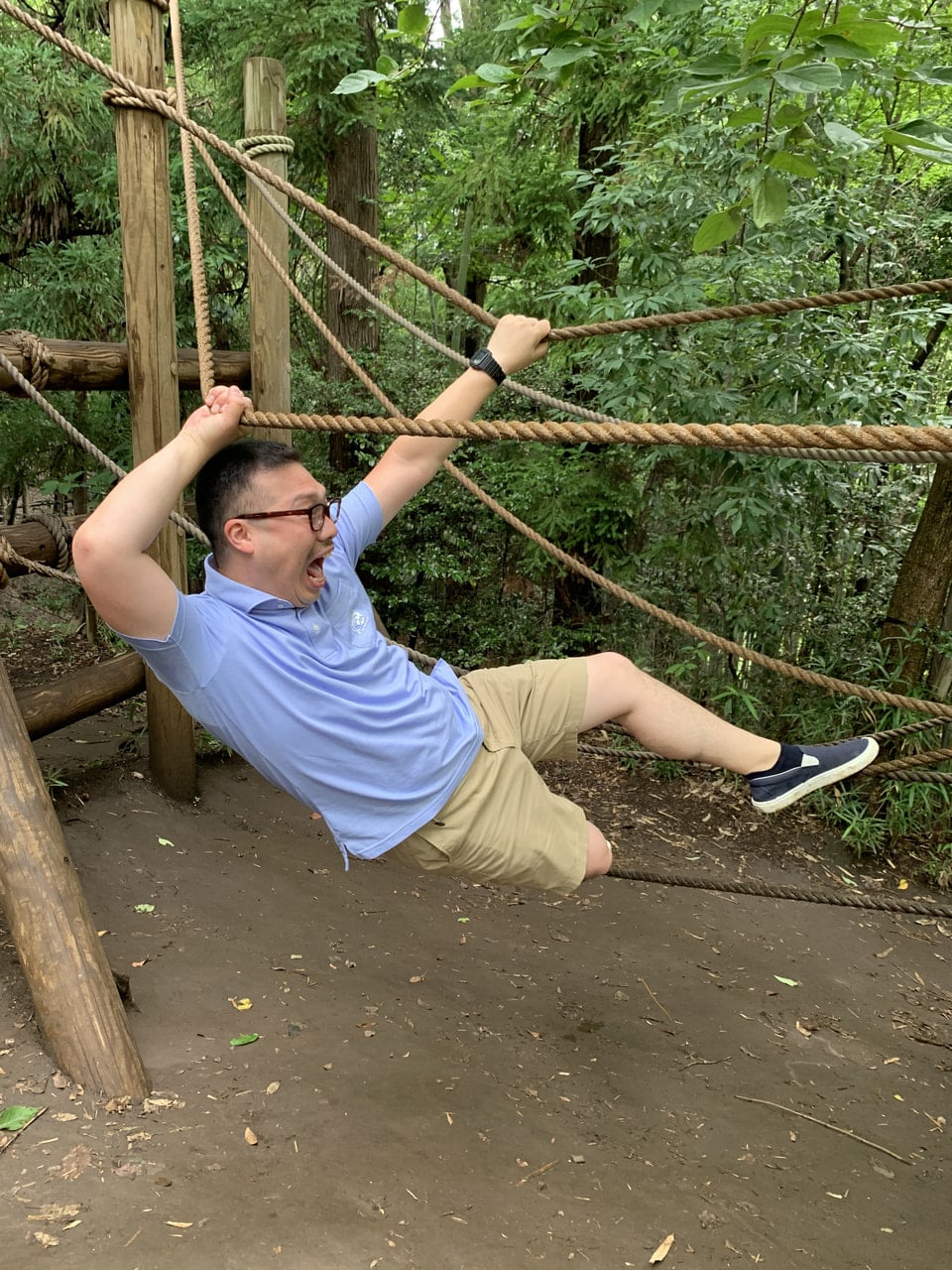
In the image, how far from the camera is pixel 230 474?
1.90 m

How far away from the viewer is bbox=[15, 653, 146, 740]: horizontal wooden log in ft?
11.4

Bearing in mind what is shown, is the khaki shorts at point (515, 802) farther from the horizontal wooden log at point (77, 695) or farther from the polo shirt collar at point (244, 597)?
the horizontal wooden log at point (77, 695)

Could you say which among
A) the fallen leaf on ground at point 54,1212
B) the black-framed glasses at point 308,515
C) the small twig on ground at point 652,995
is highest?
the black-framed glasses at point 308,515

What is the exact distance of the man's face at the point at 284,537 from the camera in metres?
1.88

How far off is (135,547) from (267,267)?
8.54ft

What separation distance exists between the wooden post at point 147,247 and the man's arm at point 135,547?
1932 millimetres

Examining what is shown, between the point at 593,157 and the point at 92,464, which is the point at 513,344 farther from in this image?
the point at 92,464

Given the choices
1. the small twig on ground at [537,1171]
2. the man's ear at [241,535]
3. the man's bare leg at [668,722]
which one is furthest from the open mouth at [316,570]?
the small twig on ground at [537,1171]

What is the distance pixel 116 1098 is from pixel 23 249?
536cm

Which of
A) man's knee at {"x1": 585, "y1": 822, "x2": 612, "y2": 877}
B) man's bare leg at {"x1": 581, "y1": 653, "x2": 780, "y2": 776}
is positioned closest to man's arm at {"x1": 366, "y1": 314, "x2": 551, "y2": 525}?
man's bare leg at {"x1": 581, "y1": 653, "x2": 780, "y2": 776}

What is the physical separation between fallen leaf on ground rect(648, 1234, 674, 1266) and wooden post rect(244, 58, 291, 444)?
315cm

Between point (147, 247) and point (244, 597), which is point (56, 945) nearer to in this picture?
point (244, 597)

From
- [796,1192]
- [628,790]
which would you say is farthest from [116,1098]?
[628,790]

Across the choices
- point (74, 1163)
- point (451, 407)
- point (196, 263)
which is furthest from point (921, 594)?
point (74, 1163)
